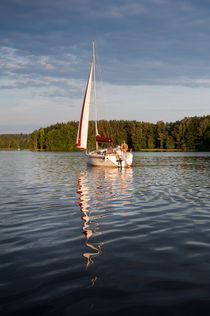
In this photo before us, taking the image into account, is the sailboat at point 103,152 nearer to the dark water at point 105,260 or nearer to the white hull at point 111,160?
the white hull at point 111,160

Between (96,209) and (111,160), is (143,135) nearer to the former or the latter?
(111,160)

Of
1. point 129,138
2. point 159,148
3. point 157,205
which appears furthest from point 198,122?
point 157,205

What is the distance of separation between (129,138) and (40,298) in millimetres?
173980

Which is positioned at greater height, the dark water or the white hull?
the white hull

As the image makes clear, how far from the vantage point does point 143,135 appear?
17212 cm

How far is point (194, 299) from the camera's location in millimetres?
4656

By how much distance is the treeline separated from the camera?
14762cm

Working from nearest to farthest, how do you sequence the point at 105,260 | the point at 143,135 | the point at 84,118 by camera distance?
1. the point at 105,260
2. the point at 84,118
3. the point at 143,135

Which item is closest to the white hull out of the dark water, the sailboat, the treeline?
the sailboat

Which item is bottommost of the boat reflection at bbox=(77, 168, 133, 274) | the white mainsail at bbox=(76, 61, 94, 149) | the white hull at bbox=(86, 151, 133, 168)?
the boat reflection at bbox=(77, 168, 133, 274)

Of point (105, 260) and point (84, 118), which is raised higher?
point (84, 118)

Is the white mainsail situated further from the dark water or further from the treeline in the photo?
the treeline

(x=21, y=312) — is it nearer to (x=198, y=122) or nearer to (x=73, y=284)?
(x=73, y=284)

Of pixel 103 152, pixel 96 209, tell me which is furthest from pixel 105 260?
pixel 103 152
